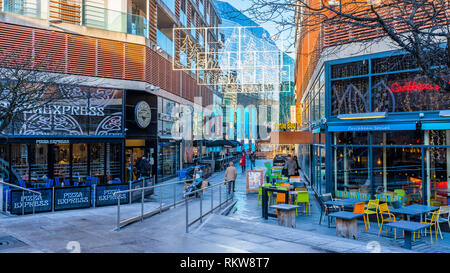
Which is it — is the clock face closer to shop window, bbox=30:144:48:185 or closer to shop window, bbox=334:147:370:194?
shop window, bbox=30:144:48:185

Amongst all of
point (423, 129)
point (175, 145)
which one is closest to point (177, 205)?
point (423, 129)

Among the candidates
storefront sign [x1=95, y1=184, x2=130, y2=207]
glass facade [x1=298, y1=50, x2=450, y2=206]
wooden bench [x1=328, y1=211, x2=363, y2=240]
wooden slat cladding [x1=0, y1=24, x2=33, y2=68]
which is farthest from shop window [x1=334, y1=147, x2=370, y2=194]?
wooden slat cladding [x1=0, y1=24, x2=33, y2=68]

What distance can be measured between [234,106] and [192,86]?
4515 cm

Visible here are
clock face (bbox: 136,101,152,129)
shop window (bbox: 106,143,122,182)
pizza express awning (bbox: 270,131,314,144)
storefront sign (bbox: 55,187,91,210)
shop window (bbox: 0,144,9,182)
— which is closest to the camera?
storefront sign (bbox: 55,187,91,210)

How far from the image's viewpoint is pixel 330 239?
855cm

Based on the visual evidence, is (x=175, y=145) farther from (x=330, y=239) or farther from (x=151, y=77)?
(x=330, y=239)

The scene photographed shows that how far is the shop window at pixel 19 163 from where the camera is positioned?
58.6 ft

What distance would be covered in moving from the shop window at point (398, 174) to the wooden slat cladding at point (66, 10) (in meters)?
16.1

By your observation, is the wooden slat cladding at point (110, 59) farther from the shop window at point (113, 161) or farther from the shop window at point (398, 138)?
the shop window at point (398, 138)

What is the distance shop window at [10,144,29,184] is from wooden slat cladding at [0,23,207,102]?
4145 mm

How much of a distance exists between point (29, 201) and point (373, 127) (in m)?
11.8

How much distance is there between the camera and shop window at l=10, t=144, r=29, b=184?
1788 cm

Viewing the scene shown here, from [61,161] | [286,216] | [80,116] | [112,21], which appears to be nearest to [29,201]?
[61,161]

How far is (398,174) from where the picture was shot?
42.3ft
